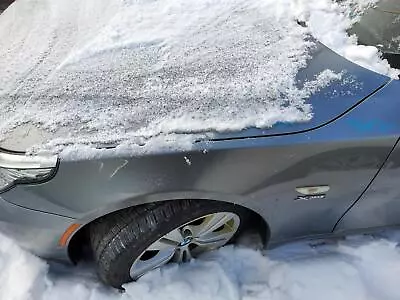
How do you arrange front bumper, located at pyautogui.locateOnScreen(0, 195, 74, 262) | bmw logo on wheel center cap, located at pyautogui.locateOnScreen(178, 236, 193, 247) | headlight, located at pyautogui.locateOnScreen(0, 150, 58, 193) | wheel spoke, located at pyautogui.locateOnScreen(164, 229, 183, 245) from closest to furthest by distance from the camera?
1. headlight, located at pyautogui.locateOnScreen(0, 150, 58, 193)
2. front bumper, located at pyautogui.locateOnScreen(0, 195, 74, 262)
3. wheel spoke, located at pyautogui.locateOnScreen(164, 229, 183, 245)
4. bmw logo on wheel center cap, located at pyautogui.locateOnScreen(178, 236, 193, 247)

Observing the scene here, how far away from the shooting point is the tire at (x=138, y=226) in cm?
191

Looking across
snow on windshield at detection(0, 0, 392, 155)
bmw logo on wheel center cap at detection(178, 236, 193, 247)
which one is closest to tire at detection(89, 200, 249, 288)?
bmw logo on wheel center cap at detection(178, 236, 193, 247)

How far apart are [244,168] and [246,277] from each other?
0.71m

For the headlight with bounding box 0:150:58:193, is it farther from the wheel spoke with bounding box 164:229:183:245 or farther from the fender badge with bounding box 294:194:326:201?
the fender badge with bounding box 294:194:326:201

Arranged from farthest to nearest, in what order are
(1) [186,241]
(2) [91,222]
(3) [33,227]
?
(1) [186,241] < (2) [91,222] < (3) [33,227]

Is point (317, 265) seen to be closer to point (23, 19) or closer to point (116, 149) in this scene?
point (116, 149)

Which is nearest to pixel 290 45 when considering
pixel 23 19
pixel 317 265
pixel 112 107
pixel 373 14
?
pixel 373 14

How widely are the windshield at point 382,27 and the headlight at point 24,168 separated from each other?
128 centimetres

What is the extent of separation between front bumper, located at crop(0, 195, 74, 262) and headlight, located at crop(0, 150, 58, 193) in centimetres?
9

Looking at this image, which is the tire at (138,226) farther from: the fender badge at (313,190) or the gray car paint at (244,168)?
the fender badge at (313,190)

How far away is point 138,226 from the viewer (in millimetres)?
1934

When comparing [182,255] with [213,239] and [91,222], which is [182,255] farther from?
[91,222]

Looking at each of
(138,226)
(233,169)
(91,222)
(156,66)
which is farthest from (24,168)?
(233,169)

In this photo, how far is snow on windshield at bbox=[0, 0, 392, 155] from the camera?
1770mm
